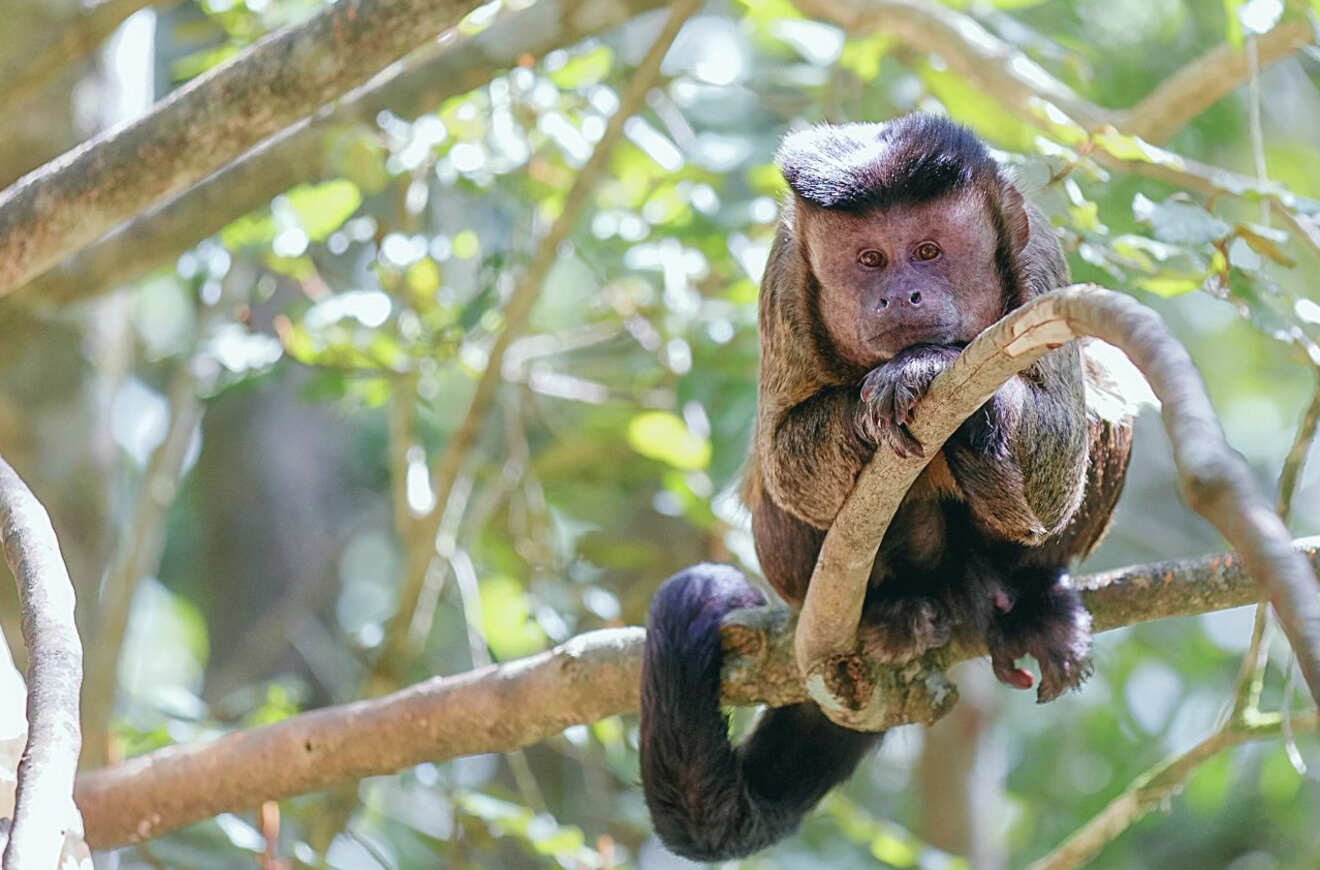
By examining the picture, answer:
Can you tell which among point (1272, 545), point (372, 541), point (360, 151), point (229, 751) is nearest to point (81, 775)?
point (229, 751)

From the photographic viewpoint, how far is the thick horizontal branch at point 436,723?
3.58 m

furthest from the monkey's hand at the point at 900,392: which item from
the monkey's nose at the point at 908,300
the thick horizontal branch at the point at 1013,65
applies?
the thick horizontal branch at the point at 1013,65

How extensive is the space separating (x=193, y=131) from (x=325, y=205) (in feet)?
3.38

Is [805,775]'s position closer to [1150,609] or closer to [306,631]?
[1150,609]

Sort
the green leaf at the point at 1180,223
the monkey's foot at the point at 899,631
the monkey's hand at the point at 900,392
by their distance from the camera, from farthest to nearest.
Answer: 1. the monkey's foot at the point at 899,631
2. the green leaf at the point at 1180,223
3. the monkey's hand at the point at 900,392

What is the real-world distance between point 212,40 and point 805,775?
156 inches

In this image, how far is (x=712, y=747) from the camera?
3.56m

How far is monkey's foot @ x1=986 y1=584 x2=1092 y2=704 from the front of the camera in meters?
3.53

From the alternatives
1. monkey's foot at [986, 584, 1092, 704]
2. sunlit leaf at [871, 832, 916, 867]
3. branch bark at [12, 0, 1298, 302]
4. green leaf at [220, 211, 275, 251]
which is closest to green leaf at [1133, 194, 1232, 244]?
monkey's foot at [986, 584, 1092, 704]

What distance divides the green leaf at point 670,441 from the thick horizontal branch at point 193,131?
6.00 ft

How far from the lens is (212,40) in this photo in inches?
244

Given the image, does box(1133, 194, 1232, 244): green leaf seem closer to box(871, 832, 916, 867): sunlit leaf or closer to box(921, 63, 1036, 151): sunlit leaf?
box(921, 63, 1036, 151): sunlit leaf

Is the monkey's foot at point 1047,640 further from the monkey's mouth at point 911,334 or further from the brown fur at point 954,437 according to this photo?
the monkey's mouth at point 911,334

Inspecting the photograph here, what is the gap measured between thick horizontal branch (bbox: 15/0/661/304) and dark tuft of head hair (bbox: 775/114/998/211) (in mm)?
1590
